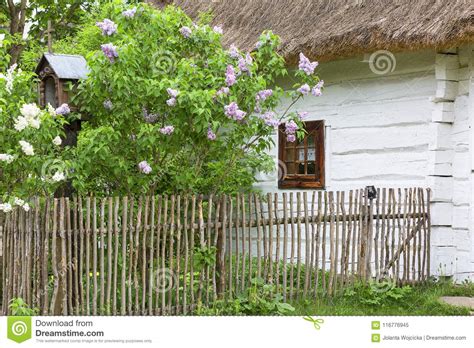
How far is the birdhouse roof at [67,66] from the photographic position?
23.4 feet

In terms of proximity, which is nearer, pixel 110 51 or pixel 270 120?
pixel 110 51

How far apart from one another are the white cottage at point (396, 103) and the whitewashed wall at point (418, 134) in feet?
0.04

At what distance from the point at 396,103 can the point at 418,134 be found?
1.55 ft

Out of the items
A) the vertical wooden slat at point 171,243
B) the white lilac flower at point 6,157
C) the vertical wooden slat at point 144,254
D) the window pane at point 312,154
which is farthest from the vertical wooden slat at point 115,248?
the window pane at point 312,154

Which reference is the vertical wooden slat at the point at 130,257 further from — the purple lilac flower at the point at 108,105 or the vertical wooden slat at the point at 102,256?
the purple lilac flower at the point at 108,105

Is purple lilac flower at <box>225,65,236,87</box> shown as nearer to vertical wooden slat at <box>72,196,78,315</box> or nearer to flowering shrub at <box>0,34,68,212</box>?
flowering shrub at <box>0,34,68,212</box>

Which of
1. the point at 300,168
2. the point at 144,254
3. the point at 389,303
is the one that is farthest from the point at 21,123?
the point at 300,168

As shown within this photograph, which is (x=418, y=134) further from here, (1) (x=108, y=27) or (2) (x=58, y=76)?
(2) (x=58, y=76)

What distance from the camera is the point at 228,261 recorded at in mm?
7266

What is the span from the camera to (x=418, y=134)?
8.72 meters

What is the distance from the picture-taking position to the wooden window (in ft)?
31.9

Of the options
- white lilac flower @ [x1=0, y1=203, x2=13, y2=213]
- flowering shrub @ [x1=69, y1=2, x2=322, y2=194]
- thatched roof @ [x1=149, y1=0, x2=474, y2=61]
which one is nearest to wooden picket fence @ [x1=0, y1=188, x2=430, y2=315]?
white lilac flower @ [x1=0, y1=203, x2=13, y2=213]

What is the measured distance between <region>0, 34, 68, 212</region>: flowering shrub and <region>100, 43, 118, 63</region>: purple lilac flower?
57 centimetres

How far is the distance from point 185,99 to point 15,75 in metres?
1.50
